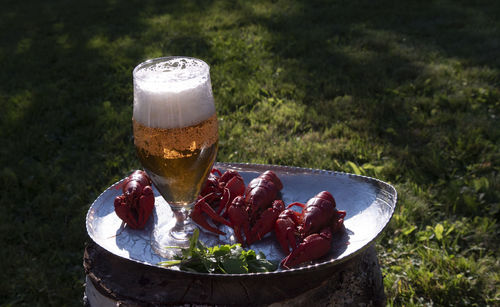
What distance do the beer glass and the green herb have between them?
0.76 feet

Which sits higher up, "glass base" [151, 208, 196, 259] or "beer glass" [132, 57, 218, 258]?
"beer glass" [132, 57, 218, 258]

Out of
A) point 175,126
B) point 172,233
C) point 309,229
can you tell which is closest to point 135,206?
point 172,233

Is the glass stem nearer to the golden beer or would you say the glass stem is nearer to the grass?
the golden beer

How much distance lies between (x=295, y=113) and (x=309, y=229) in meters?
3.81

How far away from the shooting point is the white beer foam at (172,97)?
1.72 metres

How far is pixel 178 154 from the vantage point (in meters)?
1.81

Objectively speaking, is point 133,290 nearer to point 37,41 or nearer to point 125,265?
point 125,265

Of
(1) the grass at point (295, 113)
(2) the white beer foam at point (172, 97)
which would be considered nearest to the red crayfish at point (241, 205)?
(2) the white beer foam at point (172, 97)

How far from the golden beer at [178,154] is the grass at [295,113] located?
197 cm

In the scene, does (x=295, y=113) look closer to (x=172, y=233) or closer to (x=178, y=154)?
(x=172, y=233)

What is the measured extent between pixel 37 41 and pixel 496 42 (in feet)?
25.6

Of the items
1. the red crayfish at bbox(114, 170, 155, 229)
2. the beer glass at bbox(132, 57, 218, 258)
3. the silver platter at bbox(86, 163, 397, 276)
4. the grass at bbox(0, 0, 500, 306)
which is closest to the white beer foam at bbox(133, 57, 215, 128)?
the beer glass at bbox(132, 57, 218, 258)

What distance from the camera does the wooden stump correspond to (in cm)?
169

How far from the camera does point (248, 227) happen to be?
1.99 m
